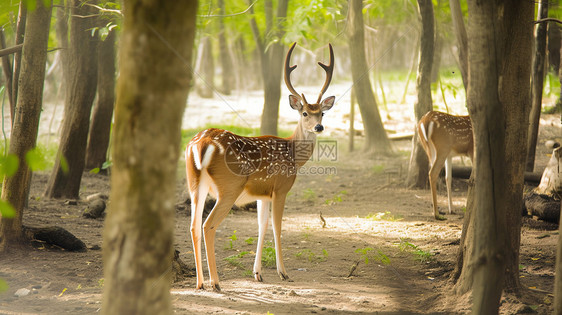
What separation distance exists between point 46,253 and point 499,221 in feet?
14.9

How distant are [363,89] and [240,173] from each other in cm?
810

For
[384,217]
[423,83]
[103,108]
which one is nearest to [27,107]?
[103,108]

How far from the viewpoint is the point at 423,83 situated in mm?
9984

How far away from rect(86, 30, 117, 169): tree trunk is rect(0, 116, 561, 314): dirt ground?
761mm

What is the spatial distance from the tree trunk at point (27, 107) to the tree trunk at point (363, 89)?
7.46m

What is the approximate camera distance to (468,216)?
491 centimetres

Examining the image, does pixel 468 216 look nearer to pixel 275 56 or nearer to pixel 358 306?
pixel 358 306

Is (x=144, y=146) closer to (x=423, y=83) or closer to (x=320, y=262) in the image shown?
(x=320, y=262)

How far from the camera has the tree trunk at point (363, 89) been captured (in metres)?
12.3

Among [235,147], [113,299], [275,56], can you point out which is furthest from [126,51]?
[275,56]

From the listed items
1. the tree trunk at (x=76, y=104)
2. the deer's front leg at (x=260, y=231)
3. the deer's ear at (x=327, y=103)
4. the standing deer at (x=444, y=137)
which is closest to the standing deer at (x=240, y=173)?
the deer's front leg at (x=260, y=231)

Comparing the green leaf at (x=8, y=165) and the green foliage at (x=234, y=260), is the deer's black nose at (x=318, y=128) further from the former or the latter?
the green leaf at (x=8, y=165)

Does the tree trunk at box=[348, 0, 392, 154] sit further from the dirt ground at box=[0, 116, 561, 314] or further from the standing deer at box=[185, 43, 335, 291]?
the standing deer at box=[185, 43, 335, 291]

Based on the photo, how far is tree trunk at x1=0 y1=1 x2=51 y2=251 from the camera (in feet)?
18.5
